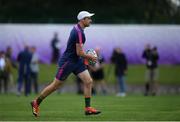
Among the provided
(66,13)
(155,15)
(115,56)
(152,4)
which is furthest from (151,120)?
(152,4)

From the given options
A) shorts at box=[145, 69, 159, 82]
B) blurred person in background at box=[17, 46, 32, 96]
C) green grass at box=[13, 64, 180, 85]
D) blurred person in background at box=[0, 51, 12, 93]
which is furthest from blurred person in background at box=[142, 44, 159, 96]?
blurred person in background at box=[0, 51, 12, 93]

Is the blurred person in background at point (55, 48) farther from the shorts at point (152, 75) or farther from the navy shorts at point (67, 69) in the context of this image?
the navy shorts at point (67, 69)

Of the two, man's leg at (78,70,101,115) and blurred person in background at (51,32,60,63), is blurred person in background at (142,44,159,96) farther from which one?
man's leg at (78,70,101,115)

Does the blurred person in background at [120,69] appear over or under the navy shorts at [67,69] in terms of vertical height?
over

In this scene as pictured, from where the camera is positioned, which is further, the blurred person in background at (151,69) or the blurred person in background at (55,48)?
the blurred person in background at (55,48)

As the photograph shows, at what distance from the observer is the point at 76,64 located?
18.9 m

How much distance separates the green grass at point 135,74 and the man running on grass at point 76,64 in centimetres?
2236

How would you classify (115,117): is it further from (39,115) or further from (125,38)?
(125,38)

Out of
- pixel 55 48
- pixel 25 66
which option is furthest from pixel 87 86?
pixel 55 48

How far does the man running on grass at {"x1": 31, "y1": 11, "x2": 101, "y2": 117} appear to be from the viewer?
18734 mm

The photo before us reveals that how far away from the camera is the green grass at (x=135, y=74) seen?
4247cm

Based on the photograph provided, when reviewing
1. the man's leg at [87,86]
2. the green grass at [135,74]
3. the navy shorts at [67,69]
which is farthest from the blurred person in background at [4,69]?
the man's leg at [87,86]

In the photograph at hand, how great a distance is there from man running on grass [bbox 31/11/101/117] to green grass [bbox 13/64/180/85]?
2236cm

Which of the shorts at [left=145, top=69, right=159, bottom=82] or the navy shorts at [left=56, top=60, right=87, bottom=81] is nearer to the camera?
the navy shorts at [left=56, top=60, right=87, bottom=81]
